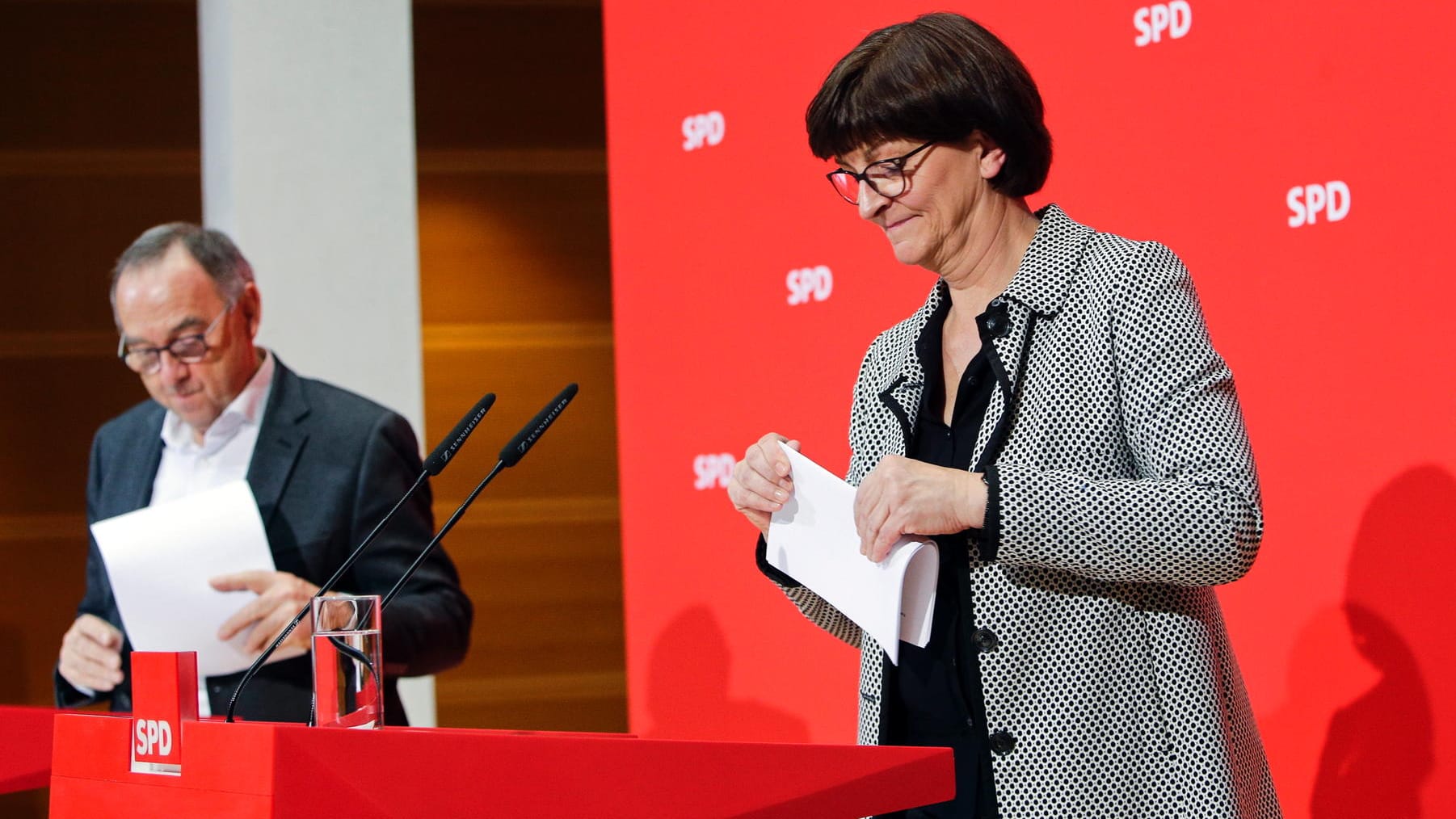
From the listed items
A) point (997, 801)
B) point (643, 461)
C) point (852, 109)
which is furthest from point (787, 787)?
point (643, 461)

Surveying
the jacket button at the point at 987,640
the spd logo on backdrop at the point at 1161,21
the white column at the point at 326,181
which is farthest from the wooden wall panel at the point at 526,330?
the jacket button at the point at 987,640

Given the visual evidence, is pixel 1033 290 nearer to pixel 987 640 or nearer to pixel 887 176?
pixel 887 176

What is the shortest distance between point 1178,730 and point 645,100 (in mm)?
1850

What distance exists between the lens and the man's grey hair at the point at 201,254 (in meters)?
2.55

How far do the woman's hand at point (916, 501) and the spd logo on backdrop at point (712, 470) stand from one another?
1403 millimetres

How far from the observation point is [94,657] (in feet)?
7.62

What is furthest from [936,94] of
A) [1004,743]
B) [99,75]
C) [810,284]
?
[99,75]

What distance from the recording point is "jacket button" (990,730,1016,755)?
141 cm

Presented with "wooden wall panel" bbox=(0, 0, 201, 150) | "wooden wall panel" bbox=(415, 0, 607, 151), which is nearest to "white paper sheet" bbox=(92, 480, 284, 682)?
"wooden wall panel" bbox=(0, 0, 201, 150)

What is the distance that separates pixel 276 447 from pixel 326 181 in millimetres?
1336

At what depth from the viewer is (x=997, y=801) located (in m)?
1.41

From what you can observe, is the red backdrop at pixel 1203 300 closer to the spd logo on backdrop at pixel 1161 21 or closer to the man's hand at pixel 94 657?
the spd logo on backdrop at pixel 1161 21

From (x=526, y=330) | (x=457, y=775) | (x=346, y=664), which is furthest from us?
(x=526, y=330)

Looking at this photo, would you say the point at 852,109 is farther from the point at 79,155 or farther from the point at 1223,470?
the point at 79,155
